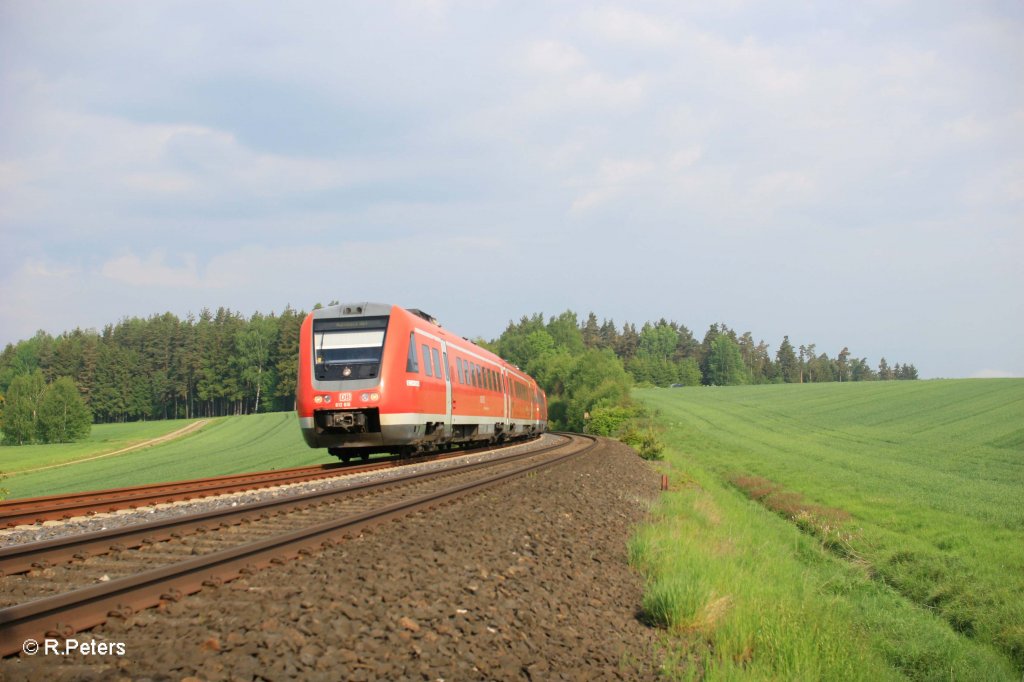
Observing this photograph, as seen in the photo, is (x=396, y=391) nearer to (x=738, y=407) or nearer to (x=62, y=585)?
(x=62, y=585)

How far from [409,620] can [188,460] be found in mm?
48814

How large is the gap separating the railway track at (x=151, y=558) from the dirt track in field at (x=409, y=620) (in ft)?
0.60

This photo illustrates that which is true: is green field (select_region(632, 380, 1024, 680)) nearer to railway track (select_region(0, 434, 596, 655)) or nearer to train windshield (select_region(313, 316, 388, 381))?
railway track (select_region(0, 434, 596, 655))

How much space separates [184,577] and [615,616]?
10.6ft

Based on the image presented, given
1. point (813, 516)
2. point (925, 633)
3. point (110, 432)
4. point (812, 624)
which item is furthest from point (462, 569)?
point (110, 432)

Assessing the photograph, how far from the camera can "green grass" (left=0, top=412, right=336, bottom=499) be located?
118 feet

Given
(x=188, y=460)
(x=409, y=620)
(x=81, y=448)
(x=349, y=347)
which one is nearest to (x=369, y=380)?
(x=349, y=347)

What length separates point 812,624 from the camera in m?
6.78

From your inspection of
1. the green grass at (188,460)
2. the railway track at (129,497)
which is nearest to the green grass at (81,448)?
the green grass at (188,460)

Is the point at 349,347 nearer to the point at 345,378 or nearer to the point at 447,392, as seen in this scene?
the point at 345,378

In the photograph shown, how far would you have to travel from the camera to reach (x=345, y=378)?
52.2 ft

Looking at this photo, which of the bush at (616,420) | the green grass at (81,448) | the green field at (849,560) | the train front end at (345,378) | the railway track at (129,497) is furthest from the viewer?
the bush at (616,420)

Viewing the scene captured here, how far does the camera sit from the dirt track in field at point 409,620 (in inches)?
144

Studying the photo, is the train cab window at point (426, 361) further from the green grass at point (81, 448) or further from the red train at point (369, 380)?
the green grass at point (81, 448)
